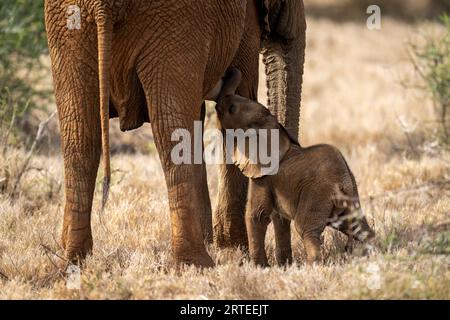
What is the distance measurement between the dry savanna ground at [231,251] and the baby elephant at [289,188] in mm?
176

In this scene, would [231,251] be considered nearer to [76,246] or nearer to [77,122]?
[76,246]

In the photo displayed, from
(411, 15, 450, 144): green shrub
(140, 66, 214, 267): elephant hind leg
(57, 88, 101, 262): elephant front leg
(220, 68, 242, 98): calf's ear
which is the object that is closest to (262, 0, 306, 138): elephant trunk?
(220, 68, 242, 98): calf's ear

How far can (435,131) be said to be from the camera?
997 centimetres

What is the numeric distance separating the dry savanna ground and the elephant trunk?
86 cm

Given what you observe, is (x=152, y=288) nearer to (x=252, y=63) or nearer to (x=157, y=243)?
(x=157, y=243)

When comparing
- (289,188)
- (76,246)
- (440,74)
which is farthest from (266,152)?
(440,74)

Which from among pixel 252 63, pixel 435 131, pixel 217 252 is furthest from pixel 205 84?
pixel 435 131

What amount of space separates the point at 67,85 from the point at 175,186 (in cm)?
81

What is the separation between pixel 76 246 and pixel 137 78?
1041 mm

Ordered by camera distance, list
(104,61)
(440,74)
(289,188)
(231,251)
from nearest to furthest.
A: (104,61) → (289,188) → (231,251) → (440,74)

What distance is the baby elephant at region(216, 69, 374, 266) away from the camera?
19.1ft

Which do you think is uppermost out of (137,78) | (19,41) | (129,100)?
(19,41)

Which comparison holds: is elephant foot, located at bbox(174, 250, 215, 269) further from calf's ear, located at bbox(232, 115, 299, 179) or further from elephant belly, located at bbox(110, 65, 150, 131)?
elephant belly, located at bbox(110, 65, 150, 131)

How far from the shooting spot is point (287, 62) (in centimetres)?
690
